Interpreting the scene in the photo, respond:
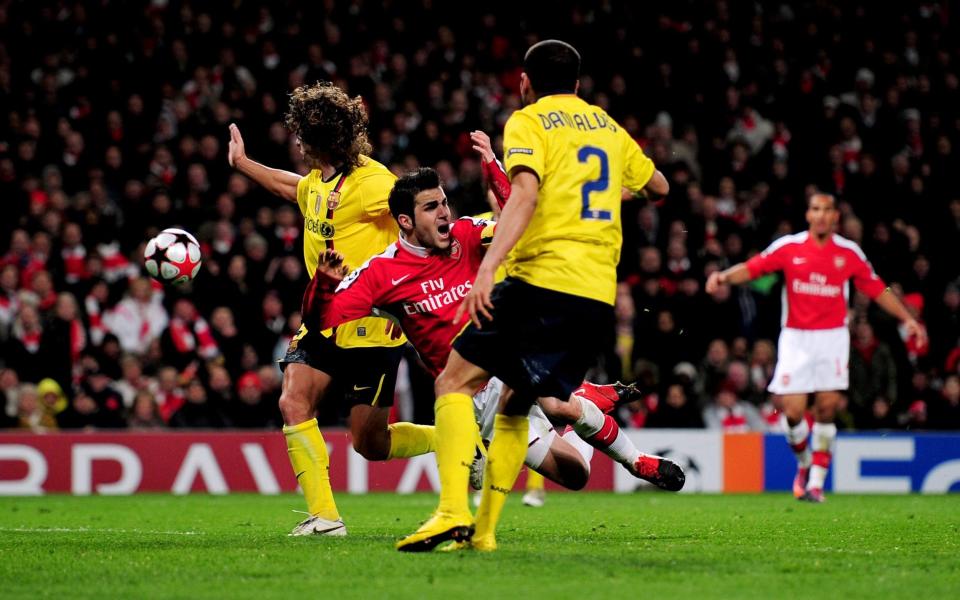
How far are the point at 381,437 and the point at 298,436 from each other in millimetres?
598

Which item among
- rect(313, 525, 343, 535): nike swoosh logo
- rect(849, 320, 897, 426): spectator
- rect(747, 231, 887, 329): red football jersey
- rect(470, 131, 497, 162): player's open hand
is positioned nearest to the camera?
rect(470, 131, 497, 162): player's open hand

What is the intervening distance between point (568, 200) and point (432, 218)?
122 cm

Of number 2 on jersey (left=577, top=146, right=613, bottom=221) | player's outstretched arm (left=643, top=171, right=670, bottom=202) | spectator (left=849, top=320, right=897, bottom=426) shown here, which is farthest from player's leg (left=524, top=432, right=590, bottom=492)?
spectator (left=849, top=320, right=897, bottom=426)

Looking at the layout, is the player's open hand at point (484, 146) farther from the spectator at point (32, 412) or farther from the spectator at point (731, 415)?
the spectator at point (731, 415)

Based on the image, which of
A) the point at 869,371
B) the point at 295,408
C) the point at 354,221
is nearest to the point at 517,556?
the point at 295,408

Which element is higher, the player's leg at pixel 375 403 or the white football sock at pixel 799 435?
the player's leg at pixel 375 403

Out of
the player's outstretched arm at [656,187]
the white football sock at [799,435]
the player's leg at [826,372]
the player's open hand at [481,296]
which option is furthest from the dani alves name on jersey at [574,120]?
the white football sock at [799,435]

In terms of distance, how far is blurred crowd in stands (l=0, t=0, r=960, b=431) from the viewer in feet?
49.4

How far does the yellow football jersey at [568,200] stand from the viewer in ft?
20.4

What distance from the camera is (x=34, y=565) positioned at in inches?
252

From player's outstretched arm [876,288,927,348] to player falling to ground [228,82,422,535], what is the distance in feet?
15.8

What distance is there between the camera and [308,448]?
7.89 m

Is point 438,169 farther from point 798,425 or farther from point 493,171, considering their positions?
point 493,171

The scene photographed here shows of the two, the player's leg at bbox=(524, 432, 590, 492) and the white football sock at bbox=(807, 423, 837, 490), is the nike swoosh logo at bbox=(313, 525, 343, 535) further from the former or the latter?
the white football sock at bbox=(807, 423, 837, 490)
